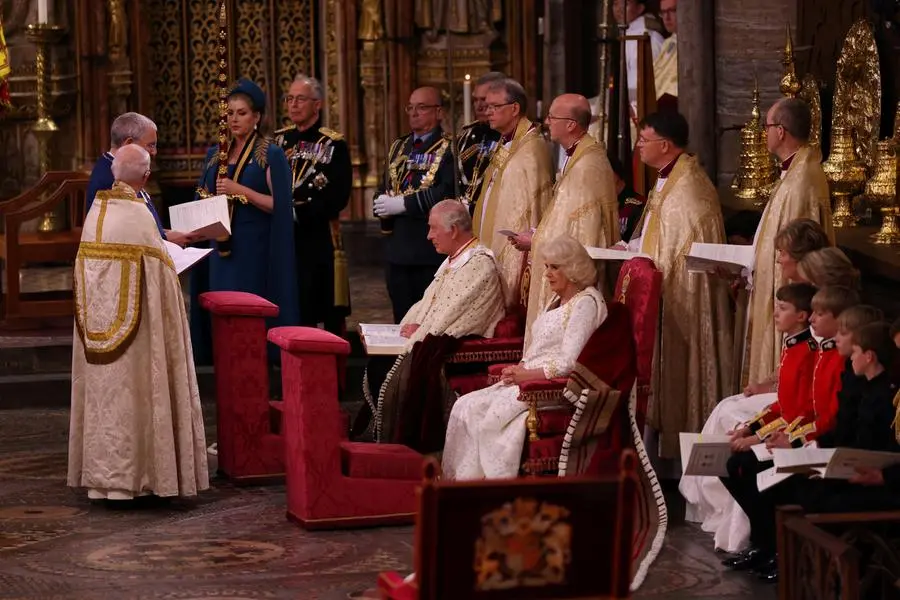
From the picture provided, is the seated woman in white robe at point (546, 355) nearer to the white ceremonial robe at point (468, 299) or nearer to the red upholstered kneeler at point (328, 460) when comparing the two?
the red upholstered kneeler at point (328, 460)

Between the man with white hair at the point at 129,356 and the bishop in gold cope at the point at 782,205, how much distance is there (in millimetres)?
2378

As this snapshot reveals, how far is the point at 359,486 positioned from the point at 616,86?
12.7ft

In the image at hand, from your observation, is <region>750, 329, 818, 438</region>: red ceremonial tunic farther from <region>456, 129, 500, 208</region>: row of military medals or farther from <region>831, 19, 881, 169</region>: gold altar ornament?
<region>456, 129, 500, 208</region>: row of military medals

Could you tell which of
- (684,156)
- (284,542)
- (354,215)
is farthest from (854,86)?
(354,215)

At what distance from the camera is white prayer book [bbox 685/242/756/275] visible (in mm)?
7184

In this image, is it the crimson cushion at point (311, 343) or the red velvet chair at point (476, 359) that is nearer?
the crimson cushion at point (311, 343)

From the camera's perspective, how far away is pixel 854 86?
894 cm

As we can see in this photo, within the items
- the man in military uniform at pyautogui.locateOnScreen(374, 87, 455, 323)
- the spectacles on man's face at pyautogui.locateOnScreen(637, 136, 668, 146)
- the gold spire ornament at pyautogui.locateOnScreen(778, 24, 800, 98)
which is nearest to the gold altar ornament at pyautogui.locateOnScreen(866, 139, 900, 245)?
the spectacles on man's face at pyautogui.locateOnScreen(637, 136, 668, 146)

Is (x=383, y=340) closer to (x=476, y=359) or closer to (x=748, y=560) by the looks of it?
(x=476, y=359)

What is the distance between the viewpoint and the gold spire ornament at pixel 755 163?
9492 millimetres

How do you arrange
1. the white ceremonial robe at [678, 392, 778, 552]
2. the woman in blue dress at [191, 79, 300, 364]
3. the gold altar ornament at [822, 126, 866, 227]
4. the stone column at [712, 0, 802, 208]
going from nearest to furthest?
the white ceremonial robe at [678, 392, 778, 552] < the gold altar ornament at [822, 126, 866, 227] < the woman in blue dress at [191, 79, 300, 364] < the stone column at [712, 0, 802, 208]

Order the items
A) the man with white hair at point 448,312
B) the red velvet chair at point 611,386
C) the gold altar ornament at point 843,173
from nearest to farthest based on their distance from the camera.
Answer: the red velvet chair at point 611,386, the man with white hair at point 448,312, the gold altar ornament at point 843,173

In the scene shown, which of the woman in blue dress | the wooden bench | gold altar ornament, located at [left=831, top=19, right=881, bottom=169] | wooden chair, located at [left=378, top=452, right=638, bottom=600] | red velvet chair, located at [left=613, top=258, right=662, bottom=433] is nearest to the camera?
wooden chair, located at [left=378, top=452, right=638, bottom=600]

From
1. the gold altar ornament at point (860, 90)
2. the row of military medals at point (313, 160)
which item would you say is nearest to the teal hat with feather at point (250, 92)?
the row of military medals at point (313, 160)
